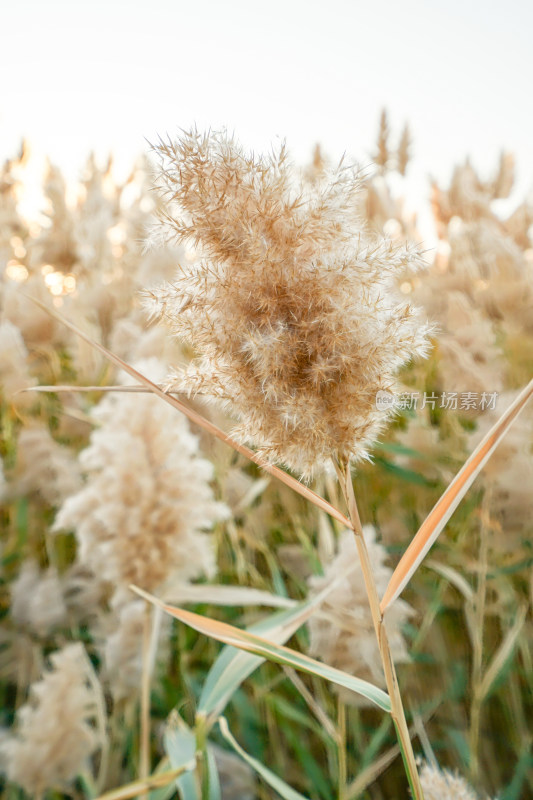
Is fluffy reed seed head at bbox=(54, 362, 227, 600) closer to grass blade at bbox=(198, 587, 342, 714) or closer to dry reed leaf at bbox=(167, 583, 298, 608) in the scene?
dry reed leaf at bbox=(167, 583, 298, 608)

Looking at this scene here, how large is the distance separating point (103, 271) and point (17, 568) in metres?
1.19

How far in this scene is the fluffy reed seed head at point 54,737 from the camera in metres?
0.78

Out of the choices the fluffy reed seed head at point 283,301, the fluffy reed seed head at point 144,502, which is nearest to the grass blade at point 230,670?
the fluffy reed seed head at point 144,502

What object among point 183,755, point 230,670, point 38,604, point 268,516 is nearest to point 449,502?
point 230,670

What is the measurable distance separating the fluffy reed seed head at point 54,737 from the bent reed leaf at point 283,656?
0.45 metres

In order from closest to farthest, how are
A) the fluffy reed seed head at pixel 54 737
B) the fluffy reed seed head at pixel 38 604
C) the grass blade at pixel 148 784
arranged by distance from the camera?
the grass blade at pixel 148 784, the fluffy reed seed head at pixel 54 737, the fluffy reed seed head at pixel 38 604

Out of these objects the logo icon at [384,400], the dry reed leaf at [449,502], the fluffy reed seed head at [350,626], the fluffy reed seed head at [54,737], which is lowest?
the fluffy reed seed head at [54,737]

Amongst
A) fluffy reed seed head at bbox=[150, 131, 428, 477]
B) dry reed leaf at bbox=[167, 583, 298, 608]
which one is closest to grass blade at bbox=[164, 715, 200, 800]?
dry reed leaf at bbox=[167, 583, 298, 608]

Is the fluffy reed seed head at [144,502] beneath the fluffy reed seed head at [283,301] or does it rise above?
beneath

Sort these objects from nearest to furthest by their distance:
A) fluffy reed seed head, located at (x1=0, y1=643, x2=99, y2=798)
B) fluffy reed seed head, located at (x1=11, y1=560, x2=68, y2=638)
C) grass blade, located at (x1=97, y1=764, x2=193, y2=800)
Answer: grass blade, located at (x1=97, y1=764, x2=193, y2=800)
fluffy reed seed head, located at (x1=0, y1=643, x2=99, y2=798)
fluffy reed seed head, located at (x1=11, y1=560, x2=68, y2=638)

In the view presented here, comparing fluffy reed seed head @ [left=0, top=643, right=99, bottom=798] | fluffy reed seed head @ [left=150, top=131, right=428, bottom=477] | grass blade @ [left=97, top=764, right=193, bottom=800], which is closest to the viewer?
fluffy reed seed head @ [left=150, top=131, right=428, bottom=477]

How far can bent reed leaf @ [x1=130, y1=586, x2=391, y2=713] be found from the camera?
1.39 ft

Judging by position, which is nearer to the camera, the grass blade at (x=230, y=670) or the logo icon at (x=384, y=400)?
the logo icon at (x=384, y=400)

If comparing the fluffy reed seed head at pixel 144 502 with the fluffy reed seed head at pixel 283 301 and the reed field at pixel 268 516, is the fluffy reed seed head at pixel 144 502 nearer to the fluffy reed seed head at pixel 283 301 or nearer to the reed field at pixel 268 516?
the reed field at pixel 268 516
